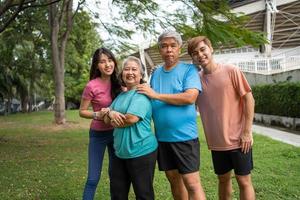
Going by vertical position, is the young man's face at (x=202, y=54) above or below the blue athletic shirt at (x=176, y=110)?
above

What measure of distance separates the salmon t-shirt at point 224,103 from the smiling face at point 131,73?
0.63 meters

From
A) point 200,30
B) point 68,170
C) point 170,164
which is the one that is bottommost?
point 68,170

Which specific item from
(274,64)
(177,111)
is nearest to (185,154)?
(177,111)

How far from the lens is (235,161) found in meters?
3.94

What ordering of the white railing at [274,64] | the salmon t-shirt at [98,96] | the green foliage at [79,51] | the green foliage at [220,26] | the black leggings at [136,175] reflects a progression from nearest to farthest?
the black leggings at [136,175] → the salmon t-shirt at [98,96] → the green foliage at [220,26] → the green foliage at [79,51] → the white railing at [274,64]

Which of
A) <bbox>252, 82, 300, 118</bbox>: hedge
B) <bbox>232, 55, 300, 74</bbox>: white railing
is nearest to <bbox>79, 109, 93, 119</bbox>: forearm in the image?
<bbox>252, 82, 300, 118</bbox>: hedge

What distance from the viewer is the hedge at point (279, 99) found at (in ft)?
48.0

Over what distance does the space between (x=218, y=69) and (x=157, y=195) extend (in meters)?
2.37

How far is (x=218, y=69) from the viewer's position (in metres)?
3.93

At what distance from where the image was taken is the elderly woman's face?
12.4 feet

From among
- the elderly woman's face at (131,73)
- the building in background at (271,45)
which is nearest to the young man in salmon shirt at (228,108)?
the elderly woman's face at (131,73)

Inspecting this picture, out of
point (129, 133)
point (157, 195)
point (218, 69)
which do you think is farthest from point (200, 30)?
point (129, 133)

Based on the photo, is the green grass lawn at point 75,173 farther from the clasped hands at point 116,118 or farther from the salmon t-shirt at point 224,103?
the clasped hands at point 116,118

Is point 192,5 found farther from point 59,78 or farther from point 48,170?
point 59,78
